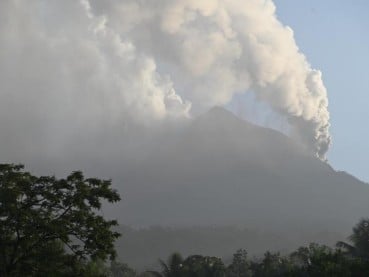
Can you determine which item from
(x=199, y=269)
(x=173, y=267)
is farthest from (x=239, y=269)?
(x=173, y=267)

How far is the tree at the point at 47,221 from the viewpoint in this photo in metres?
23.3

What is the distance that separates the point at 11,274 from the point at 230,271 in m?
69.3

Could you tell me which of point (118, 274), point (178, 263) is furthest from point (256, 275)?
point (118, 274)

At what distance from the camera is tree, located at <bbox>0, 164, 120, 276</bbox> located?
23312 mm

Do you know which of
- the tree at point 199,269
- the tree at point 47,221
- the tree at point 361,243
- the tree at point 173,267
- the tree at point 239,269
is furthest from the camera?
the tree at point 239,269

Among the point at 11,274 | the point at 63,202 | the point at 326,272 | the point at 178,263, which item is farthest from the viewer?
the point at 178,263

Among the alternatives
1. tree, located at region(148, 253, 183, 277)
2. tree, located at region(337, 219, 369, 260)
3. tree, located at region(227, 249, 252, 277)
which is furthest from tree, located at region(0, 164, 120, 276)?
tree, located at region(227, 249, 252, 277)

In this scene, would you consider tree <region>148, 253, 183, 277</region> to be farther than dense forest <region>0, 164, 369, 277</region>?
Yes

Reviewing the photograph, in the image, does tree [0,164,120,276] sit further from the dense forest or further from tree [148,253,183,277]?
tree [148,253,183,277]

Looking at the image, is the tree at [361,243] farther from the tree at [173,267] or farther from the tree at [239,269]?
the tree at [239,269]

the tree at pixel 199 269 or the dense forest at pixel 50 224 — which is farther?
the tree at pixel 199 269

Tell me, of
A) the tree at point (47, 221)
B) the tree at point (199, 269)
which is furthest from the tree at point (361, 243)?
the tree at point (47, 221)

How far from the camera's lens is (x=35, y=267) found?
23.6 metres

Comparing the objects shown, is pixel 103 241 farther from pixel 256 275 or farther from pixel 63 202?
pixel 256 275
